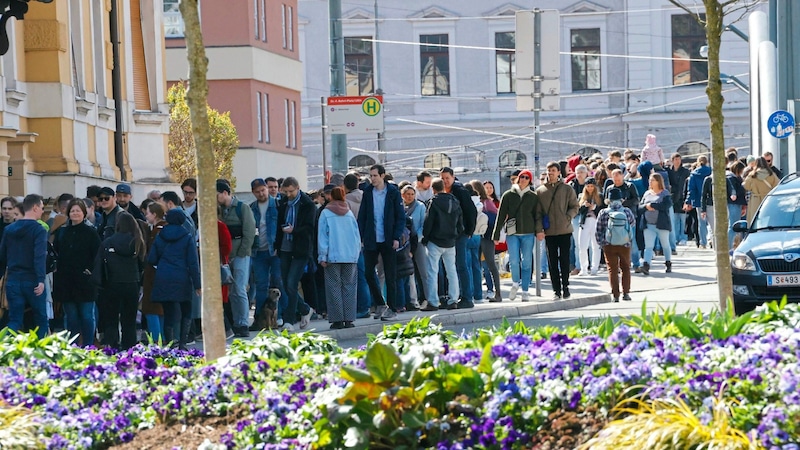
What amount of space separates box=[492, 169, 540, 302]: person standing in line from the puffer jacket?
0.28ft

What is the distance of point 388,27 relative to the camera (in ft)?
219

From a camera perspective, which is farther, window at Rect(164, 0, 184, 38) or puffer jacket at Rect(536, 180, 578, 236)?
window at Rect(164, 0, 184, 38)

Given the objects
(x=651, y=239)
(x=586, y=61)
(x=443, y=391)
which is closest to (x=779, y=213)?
(x=651, y=239)

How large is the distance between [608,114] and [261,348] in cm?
5706

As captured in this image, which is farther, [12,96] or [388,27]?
[388,27]

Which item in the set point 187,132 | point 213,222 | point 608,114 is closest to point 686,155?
point 608,114

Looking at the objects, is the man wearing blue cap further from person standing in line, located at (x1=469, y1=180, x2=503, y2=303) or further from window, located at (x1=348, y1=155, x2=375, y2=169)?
window, located at (x1=348, y1=155, x2=375, y2=169)

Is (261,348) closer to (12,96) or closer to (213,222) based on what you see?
(213,222)

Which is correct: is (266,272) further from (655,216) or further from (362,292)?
(655,216)

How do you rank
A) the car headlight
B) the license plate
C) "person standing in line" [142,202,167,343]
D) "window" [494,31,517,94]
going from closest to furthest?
"person standing in line" [142,202,167,343] < the license plate < the car headlight < "window" [494,31,517,94]

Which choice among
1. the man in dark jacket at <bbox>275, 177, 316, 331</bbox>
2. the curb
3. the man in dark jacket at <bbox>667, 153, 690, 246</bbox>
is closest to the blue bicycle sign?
the man in dark jacket at <bbox>667, 153, 690, 246</bbox>

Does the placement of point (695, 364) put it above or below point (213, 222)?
below

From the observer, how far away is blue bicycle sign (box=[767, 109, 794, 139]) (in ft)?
95.9

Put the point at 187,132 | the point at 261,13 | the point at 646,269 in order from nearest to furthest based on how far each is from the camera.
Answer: the point at 646,269
the point at 187,132
the point at 261,13
